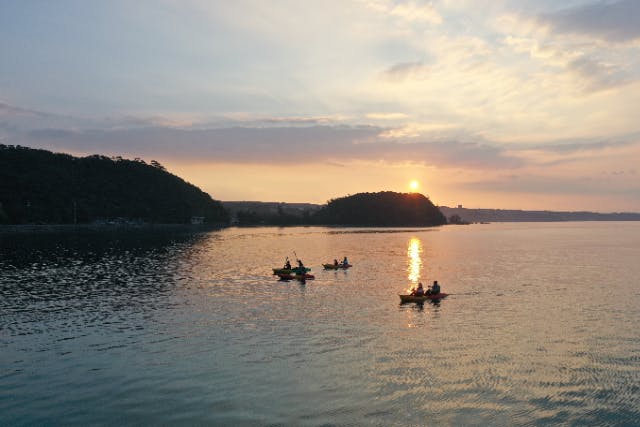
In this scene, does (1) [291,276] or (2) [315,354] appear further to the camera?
(1) [291,276]

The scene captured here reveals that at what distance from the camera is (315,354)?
31.6m

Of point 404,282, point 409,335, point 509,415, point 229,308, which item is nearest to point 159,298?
point 229,308

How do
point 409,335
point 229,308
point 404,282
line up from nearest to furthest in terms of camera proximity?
point 409,335 < point 229,308 < point 404,282

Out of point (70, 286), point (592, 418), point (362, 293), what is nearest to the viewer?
point (592, 418)

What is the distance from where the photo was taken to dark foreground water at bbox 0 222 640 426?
22.8m

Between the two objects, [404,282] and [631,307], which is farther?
[404,282]

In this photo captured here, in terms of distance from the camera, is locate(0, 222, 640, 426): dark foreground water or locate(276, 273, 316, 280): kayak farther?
locate(276, 273, 316, 280): kayak

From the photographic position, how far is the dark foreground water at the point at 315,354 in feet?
74.7

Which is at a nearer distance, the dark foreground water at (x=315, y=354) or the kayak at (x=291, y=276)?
the dark foreground water at (x=315, y=354)

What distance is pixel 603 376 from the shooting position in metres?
27.6

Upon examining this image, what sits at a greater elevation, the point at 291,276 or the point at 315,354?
the point at 291,276

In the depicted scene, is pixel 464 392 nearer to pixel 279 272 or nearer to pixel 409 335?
pixel 409 335

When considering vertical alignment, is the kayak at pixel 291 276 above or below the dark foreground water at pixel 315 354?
above

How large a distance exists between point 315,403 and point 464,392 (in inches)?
314
